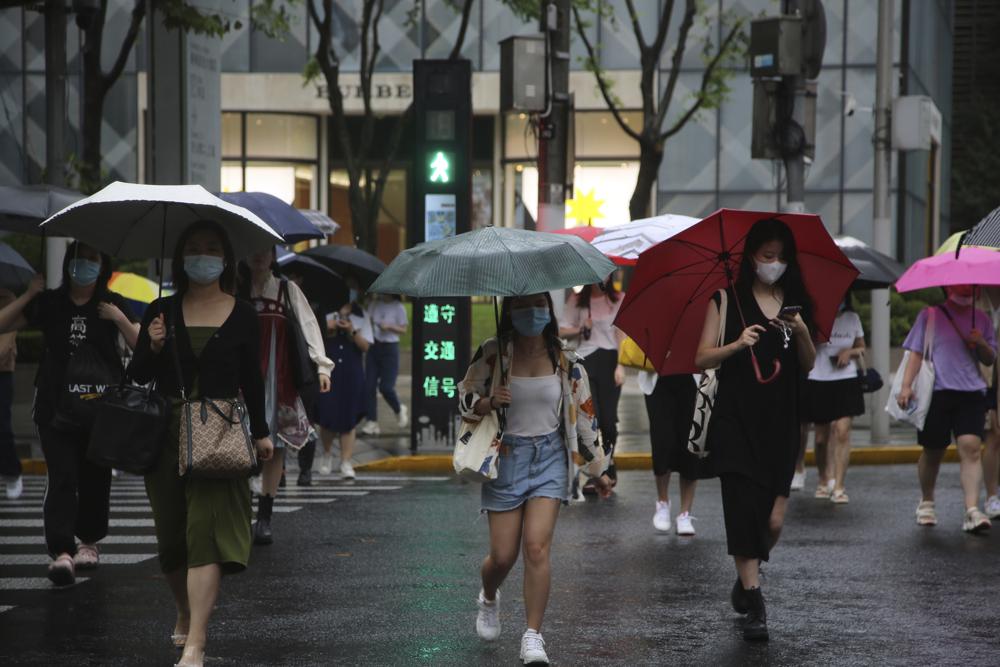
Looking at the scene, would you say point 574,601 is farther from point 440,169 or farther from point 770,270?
point 440,169

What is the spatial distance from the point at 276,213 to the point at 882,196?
9200 millimetres

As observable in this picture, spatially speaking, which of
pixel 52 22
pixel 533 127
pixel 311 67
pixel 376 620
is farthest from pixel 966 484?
pixel 311 67

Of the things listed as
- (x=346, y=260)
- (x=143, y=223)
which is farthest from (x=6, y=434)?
(x=143, y=223)

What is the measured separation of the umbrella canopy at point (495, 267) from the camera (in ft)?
20.3

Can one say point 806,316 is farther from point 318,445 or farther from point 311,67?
point 311,67

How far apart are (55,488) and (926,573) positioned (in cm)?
498

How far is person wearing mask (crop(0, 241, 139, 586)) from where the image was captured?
8.17 metres

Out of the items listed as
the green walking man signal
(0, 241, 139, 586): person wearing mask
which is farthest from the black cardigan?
the green walking man signal

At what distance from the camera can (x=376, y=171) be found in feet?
125

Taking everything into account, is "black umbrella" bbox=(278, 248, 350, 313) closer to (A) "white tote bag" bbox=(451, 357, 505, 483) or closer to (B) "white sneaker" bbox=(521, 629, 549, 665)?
(A) "white tote bag" bbox=(451, 357, 505, 483)

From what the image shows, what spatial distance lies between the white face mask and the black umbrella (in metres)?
5.71

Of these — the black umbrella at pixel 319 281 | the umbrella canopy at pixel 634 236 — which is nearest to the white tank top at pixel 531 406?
the umbrella canopy at pixel 634 236

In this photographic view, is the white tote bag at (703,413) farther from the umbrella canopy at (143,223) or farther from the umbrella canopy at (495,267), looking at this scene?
the umbrella canopy at (143,223)

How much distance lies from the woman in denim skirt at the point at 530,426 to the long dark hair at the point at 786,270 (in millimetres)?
976
